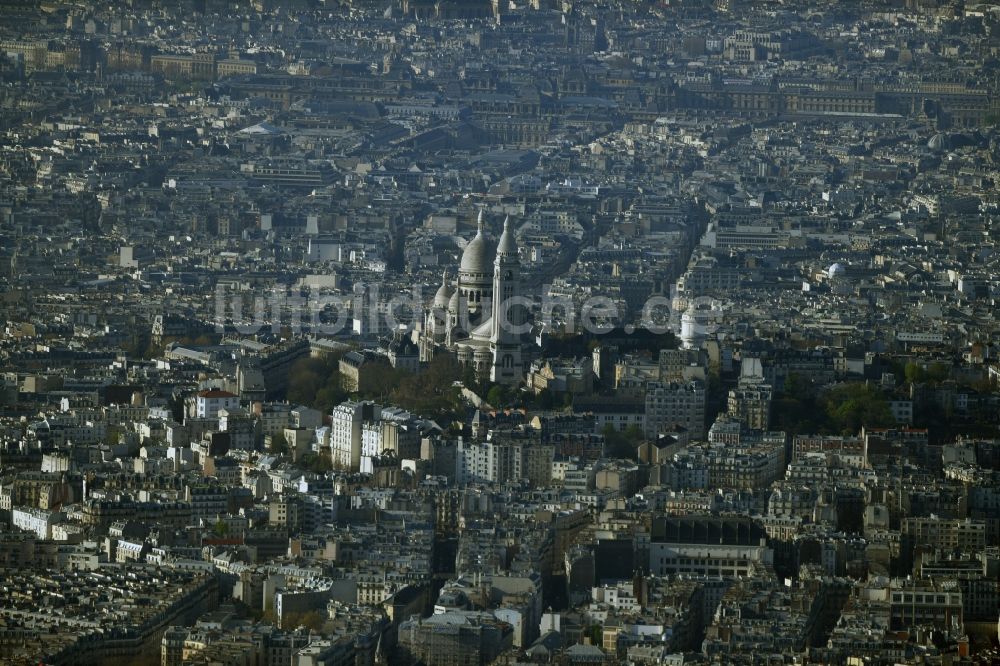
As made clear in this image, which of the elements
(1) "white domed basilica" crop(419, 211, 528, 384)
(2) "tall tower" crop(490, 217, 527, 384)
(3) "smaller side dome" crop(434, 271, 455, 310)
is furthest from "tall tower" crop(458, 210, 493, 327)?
(2) "tall tower" crop(490, 217, 527, 384)

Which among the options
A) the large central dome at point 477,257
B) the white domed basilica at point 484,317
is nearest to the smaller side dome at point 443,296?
the white domed basilica at point 484,317

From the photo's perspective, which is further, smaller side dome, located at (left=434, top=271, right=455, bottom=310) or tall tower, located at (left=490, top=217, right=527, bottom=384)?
smaller side dome, located at (left=434, top=271, right=455, bottom=310)

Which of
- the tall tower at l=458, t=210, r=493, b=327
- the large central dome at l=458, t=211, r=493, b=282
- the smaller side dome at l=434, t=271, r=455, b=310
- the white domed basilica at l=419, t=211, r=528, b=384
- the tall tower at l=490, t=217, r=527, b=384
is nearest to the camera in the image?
the tall tower at l=490, t=217, r=527, b=384

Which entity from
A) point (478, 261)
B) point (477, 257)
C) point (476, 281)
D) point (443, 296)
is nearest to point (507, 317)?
point (476, 281)

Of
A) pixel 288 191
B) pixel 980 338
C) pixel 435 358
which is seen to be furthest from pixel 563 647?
pixel 288 191

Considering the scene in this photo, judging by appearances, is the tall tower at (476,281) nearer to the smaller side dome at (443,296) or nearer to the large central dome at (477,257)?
the large central dome at (477,257)

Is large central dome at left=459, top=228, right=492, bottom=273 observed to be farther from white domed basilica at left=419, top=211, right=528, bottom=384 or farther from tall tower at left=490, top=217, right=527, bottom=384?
tall tower at left=490, top=217, right=527, bottom=384

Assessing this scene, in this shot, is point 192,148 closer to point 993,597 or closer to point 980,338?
point 980,338

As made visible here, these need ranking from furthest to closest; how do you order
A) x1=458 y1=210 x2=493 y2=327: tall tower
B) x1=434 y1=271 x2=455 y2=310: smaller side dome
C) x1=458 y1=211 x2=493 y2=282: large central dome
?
1. x1=434 y1=271 x2=455 y2=310: smaller side dome
2. x1=458 y1=211 x2=493 y2=282: large central dome
3. x1=458 y1=210 x2=493 y2=327: tall tower
